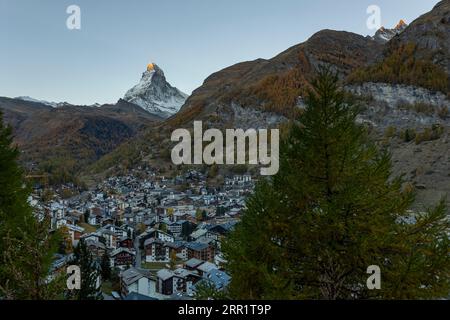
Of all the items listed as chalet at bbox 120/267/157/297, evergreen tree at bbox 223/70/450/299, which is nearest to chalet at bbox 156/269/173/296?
chalet at bbox 120/267/157/297

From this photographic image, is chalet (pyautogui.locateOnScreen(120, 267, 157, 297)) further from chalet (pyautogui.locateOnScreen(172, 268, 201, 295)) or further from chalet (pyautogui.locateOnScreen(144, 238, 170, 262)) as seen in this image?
chalet (pyautogui.locateOnScreen(144, 238, 170, 262))

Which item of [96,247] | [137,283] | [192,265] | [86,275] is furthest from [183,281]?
[96,247]

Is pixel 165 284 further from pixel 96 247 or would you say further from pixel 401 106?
pixel 401 106

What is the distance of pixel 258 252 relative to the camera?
30.0 feet

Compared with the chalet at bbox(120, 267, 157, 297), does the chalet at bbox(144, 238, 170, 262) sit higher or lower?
lower

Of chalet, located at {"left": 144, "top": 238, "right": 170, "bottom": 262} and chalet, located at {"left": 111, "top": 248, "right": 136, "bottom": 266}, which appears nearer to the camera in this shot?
chalet, located at {"left": 111, "top": 248, "right": 136, "bottom": 266}

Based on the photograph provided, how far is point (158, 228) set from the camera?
7838 cm

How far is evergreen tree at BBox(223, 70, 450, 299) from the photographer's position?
26.6ft

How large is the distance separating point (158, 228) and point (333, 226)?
7285 centimetres

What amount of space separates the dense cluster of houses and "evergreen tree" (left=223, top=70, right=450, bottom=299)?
3.36 meters

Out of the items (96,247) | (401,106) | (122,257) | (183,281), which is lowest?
(122,257)
